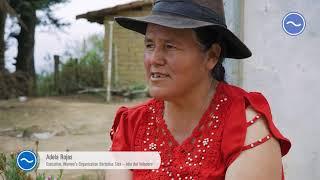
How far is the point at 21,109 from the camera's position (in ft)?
32.7

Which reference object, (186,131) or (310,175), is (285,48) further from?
(186,131)

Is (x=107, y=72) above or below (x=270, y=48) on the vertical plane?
below

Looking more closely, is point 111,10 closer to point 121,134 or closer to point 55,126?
point 55,126

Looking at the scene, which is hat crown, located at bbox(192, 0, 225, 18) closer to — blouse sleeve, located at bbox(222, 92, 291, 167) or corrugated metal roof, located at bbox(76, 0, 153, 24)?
blouse sleeve, located at bbox(222, 92, 291, 167)

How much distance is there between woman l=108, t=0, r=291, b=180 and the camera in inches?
51.5

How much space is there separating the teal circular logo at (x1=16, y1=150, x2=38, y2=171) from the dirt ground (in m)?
2.19

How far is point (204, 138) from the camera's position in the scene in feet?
4.56

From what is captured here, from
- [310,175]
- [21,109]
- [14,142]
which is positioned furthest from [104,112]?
[310,175]

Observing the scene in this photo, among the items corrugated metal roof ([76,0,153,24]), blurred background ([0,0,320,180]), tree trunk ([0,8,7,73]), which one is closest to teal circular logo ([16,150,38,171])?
blurred background ([0,0,320,180])

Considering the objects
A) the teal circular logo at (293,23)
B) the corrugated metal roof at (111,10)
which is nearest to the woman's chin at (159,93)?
the teal circular logo at (293,23)

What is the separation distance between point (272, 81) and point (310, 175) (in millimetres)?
467

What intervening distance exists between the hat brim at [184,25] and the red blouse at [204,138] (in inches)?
3.9

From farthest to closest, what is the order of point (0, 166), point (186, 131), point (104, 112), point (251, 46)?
1. point (104, 112)
2. point (251, 46)
3. point (0, 166)
4. point (186, 131)

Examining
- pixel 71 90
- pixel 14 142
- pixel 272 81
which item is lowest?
pixel 71 90
